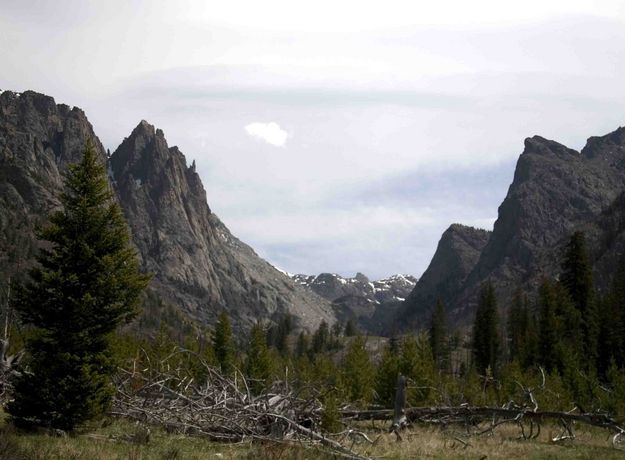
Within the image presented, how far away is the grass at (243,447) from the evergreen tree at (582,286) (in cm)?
4034

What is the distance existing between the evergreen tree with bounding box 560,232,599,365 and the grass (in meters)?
40.3

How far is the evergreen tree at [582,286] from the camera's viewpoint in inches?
2112

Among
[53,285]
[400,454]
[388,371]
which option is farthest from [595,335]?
[53,285]

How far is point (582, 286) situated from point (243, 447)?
167 feet

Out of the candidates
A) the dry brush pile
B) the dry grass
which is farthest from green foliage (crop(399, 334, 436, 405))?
the dry grass

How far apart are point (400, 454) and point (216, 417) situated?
17.2ft

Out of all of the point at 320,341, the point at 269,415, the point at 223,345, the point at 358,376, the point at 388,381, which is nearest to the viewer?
the point at 269,415

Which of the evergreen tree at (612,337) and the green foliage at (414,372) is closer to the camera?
the green foliage at (414,372)

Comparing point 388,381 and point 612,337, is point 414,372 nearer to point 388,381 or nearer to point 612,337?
point 388,381

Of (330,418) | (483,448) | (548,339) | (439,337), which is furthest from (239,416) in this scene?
(439,337)

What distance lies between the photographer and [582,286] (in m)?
55.6

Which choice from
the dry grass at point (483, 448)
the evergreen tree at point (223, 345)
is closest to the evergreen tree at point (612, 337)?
the evergreen tree at point (223, 345)

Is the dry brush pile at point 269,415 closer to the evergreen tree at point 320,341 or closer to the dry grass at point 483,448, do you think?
the dry grass at point 483,448

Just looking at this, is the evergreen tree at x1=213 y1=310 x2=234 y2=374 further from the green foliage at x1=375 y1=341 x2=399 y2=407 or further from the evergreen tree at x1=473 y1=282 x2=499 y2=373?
the evergreen tree at x1=473 y1=282 x2=499 y2=373
